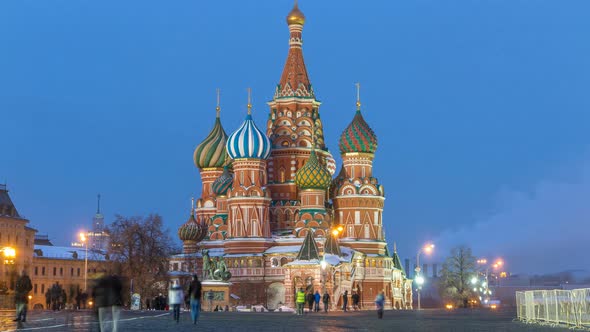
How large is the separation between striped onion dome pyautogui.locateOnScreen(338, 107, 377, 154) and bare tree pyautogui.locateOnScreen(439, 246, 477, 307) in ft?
44.7

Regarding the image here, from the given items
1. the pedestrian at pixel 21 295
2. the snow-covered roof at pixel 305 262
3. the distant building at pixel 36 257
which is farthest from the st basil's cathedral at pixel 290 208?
the pedestrian at pixel 21 295

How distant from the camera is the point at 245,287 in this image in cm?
8331

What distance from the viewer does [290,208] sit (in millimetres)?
89125

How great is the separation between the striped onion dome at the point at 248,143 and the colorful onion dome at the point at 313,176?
366 cm

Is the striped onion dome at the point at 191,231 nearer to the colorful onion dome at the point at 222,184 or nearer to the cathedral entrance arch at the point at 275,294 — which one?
the colorful onion dome at the point at 222,184

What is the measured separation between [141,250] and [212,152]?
19.9 meters

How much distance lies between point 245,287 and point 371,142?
17242 millimetres

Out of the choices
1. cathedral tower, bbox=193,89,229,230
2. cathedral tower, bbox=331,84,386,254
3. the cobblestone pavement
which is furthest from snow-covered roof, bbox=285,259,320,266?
the cobblestone pavement

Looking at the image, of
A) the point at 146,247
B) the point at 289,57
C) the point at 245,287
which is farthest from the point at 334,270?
the point at 289,57

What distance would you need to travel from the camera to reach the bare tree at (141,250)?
76062 millimetres

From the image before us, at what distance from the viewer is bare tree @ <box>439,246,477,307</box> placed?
307ft

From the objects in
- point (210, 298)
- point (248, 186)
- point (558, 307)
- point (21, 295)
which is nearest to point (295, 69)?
point (248, 186)

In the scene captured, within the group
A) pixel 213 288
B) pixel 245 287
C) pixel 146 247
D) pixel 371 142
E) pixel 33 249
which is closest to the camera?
pixel 213 288

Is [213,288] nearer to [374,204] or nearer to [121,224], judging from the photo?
[121,224]
